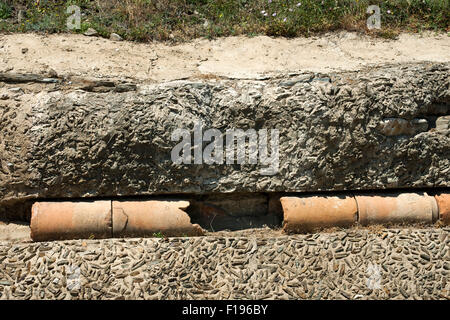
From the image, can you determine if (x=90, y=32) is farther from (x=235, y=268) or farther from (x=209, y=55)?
(x=235, y=268)

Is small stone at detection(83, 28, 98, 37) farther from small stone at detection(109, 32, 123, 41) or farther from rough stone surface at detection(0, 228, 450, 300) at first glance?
rough stone surface at detection(0, 228, 450, 300)

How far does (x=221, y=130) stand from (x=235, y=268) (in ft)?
4.20

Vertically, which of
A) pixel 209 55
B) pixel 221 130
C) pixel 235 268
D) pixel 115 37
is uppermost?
pixel 115 37

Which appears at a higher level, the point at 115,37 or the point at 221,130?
the point at 115,37

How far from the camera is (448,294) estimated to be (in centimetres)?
496

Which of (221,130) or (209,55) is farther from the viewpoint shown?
(209,55)

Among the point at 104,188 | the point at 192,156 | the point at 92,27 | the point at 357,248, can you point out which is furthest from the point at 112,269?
the point at 92,27

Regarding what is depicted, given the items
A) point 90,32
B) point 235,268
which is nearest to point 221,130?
point 235,268

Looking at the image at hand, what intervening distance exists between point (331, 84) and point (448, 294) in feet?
7.07

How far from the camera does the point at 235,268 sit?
5094 mm

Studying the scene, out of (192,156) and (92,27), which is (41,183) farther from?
(92,27)

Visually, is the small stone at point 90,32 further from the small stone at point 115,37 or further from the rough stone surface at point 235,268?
the rough stone surface at point 235,268

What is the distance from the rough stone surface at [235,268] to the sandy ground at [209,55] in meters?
1.73

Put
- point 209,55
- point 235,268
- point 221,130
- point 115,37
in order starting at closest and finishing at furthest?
point 235,268 < point 221,130 < point 209,55 < point 115,37
